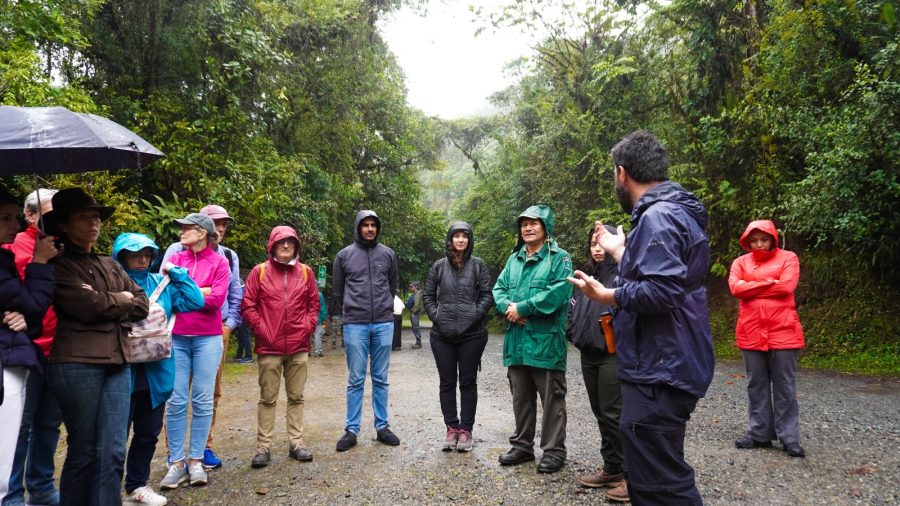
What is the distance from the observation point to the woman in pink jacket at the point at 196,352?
4449 millimetres

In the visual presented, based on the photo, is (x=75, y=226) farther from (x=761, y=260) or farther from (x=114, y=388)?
(x=761, y=260)

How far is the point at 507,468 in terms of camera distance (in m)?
4.73

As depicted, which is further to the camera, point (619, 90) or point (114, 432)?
point (619, 90)

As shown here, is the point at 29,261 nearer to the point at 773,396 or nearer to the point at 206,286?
the point at 206,286

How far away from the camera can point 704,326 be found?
266cm

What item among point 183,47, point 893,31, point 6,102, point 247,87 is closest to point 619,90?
point 893,31

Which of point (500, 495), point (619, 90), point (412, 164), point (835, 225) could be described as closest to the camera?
point (500, 495)

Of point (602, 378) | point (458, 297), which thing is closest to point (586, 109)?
point (458, 297)

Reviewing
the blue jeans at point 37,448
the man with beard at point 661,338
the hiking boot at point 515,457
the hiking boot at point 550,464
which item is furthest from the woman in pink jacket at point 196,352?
the man with beard at point 661,338

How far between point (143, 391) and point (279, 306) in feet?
4.47

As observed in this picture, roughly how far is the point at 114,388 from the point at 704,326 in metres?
3.21

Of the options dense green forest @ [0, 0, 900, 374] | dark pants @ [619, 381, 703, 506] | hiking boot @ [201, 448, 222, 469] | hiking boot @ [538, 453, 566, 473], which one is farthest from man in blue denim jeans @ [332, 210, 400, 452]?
dense green forest @ [0, 0, 900, 374]

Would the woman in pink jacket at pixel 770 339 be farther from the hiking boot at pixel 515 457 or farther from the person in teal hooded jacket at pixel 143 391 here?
the person in teal hooded jacket at pixel 143 391

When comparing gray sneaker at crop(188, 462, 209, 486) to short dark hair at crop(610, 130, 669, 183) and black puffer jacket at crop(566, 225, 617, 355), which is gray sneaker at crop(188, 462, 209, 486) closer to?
black puffer jacket at crop(566, 225, 617, 355)
